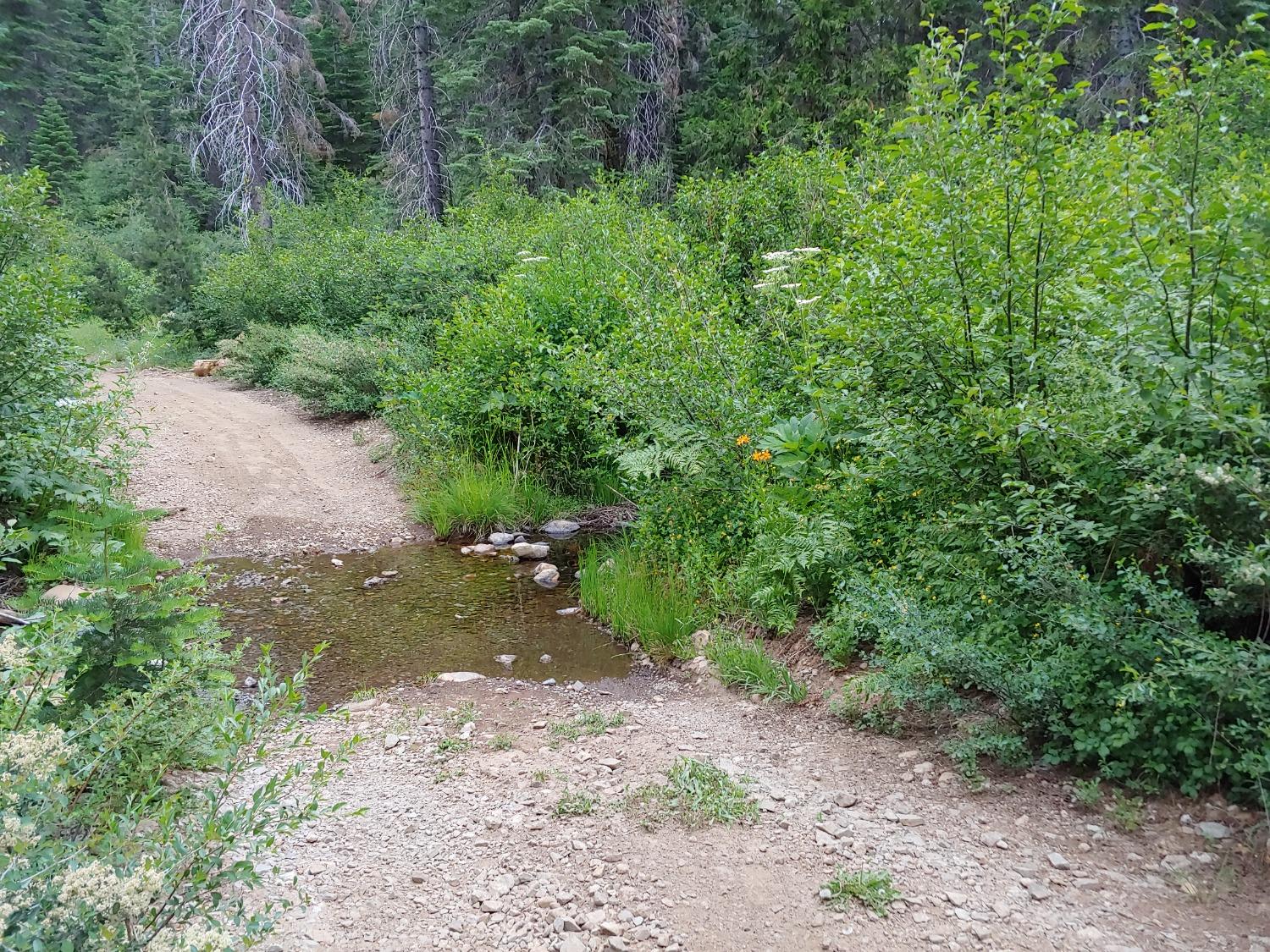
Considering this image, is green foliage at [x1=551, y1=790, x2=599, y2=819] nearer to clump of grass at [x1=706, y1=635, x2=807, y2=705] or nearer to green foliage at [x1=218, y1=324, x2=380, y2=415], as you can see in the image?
clump of grass at [x1=706, y1=635, x2=807, y2=705]

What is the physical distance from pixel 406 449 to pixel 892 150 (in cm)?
712

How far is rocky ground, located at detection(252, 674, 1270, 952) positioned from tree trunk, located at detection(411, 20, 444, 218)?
17.8m

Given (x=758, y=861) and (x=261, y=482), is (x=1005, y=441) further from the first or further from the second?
(x=261, y=482)

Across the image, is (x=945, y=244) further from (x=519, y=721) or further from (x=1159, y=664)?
(x=519, y=721)

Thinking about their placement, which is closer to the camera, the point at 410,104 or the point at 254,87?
the point at 254,87

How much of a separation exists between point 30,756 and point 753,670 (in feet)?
11.3

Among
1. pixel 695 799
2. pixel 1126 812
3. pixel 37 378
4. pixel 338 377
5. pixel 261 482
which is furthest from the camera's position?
pixel 338 377

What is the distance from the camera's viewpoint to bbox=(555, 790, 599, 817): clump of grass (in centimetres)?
317

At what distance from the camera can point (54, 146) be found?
99.6ft

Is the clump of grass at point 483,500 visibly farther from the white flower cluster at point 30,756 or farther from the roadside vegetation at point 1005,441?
the white flower cluster at point 30,756

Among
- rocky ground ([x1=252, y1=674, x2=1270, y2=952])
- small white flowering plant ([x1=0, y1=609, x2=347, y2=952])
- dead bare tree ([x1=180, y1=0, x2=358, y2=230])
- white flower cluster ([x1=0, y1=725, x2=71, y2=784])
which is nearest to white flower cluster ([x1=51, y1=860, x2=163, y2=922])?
small white flowering plant ([x1=0, y1=609, x2=347, y2=952])

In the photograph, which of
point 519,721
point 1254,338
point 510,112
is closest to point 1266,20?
point 510,112

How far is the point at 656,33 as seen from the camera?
59.5 ft

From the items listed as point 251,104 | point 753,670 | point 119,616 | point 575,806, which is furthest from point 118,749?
point 251,104
